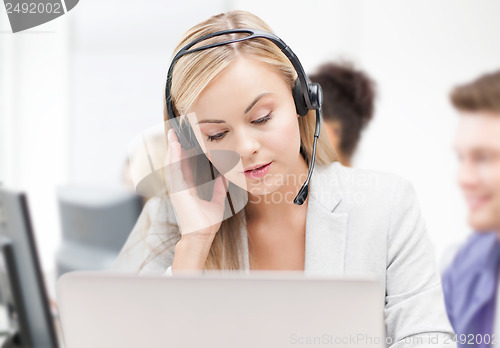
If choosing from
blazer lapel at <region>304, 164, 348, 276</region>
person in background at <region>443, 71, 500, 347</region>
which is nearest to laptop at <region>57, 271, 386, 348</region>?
blazer lapel at <region>304, 164, 348, 276</region>

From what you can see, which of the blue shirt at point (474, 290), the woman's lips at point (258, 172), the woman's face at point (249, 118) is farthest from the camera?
the blue shirt at point (474, 290)

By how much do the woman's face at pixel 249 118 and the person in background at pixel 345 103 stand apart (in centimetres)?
65

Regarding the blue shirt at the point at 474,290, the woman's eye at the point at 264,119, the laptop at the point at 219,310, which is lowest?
the blue shirt at the point at 474,290

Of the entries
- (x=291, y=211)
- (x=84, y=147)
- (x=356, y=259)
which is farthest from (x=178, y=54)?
(x=84, y=147)

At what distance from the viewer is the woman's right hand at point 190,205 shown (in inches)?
42.2

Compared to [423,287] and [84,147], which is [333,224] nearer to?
[423,287]

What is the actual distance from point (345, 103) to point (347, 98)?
0.12ft

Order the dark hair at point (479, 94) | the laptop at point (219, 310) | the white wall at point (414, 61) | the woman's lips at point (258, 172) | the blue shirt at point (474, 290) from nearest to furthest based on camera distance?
the laptop at point (219, 310)
the woman's lips at point (258, 172)
the blue shirt at point (474, 290)
the dark hair at point (479, 94)
the white wall at point (414, 61)

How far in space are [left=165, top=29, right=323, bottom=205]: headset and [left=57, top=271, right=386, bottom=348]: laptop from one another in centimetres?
55

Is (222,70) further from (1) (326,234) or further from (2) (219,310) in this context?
(2) (219,310)

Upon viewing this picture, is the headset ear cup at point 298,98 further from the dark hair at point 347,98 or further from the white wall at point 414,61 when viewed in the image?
the white wall at point 414,61

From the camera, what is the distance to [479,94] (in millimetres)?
2021

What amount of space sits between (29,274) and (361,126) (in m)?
1.36

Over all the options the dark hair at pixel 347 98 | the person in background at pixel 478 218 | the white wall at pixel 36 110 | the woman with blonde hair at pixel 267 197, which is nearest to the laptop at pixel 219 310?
the woman with blonde hair at pixel 267 197
